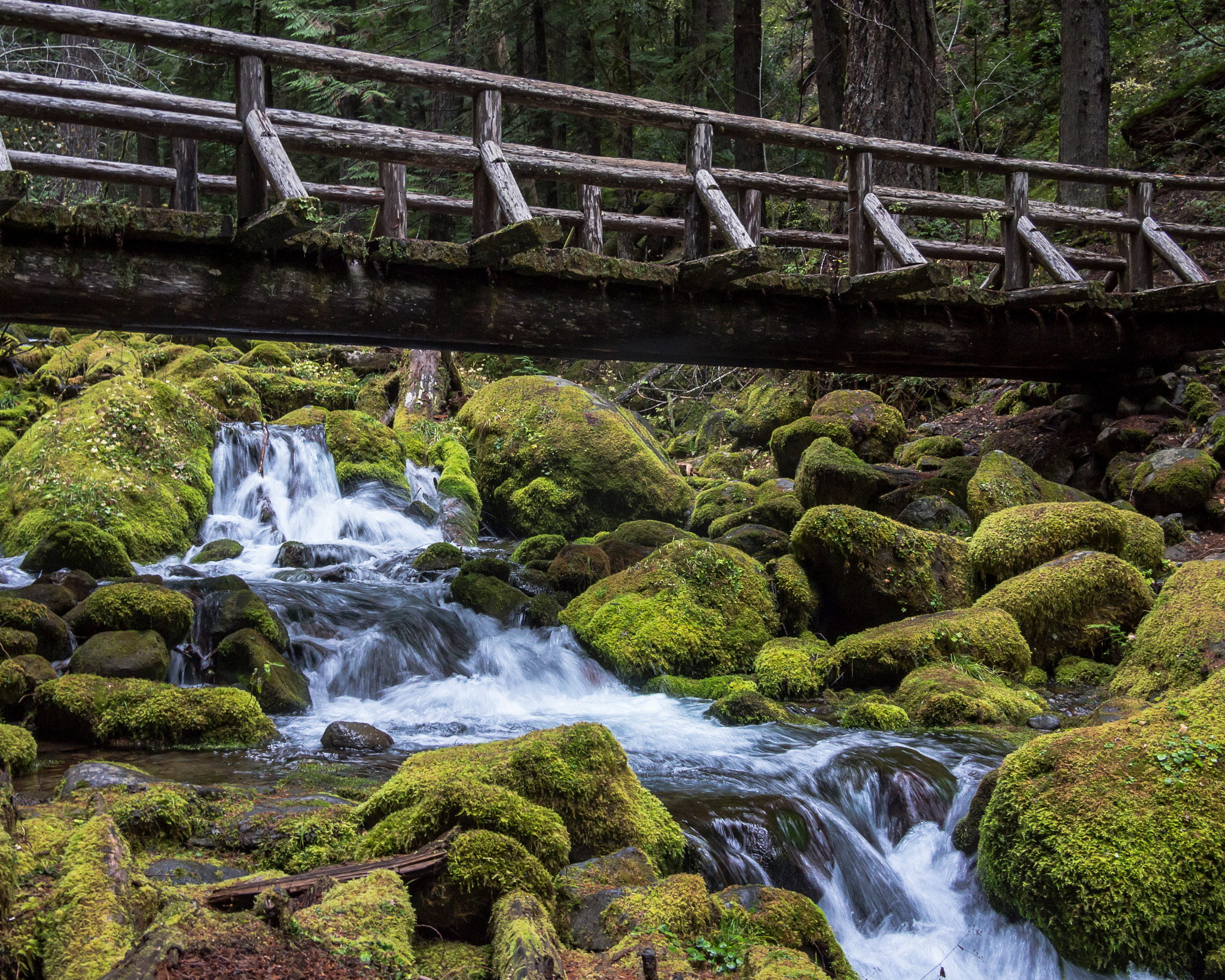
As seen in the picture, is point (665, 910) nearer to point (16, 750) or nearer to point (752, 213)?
point (16, 750)

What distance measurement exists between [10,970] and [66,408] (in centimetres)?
1027

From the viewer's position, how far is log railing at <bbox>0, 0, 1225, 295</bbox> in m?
6.62

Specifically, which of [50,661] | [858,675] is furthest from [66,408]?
[858,675]

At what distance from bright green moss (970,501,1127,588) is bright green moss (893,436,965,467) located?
3.72 metres

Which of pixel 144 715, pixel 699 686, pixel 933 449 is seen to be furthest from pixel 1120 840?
pixel 933 449

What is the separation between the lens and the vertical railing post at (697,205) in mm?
8219

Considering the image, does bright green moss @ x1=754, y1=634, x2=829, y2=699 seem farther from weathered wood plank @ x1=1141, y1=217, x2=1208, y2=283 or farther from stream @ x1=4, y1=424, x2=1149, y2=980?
weathered wood plank @ x1=1141, y1=217, x2=1208, y2=283

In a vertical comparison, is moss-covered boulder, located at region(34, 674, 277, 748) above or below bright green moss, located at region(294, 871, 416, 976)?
below

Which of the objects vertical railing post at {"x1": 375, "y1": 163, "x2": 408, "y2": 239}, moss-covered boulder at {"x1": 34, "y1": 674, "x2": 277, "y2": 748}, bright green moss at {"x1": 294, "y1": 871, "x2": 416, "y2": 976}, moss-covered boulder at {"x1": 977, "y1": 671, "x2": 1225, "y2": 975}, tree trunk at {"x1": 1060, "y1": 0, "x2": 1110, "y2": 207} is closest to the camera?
bright green moss at {"x1": 294, "y1": 871, "x2": 416, "y2": 976}

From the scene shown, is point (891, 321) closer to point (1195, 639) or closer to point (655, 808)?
point (1195, 639)

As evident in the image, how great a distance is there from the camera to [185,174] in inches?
297

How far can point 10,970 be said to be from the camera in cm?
256

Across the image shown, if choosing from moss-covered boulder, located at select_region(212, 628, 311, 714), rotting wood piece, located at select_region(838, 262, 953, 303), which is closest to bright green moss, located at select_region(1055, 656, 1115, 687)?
rotting wood piece, located at select_region(838, 262, 953, 303)

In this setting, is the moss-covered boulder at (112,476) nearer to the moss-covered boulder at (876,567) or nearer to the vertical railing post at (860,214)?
the moss-covered boulder at (876,567)
